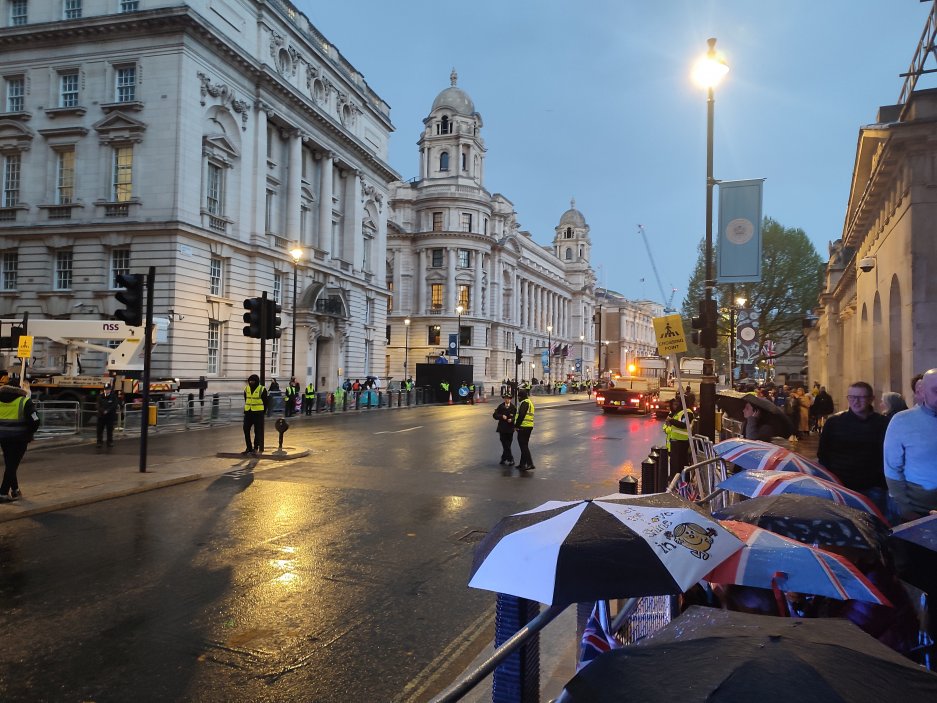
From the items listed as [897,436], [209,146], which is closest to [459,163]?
[209,146]

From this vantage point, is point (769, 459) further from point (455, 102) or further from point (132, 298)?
point (455, 102)

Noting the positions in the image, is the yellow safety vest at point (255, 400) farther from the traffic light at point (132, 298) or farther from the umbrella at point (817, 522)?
the umbrella at point (817, 522)

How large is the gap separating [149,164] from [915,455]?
110 ft

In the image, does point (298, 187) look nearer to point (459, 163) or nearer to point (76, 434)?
point (76, 434)

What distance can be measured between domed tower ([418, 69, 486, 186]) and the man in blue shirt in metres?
79.6

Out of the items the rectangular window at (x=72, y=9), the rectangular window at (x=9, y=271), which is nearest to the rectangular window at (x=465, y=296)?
the rectangular window at (x=9, y=271)

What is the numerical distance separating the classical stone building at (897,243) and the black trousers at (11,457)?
1464cm

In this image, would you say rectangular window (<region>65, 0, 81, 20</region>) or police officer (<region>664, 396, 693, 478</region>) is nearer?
police officer (<region>664, 396, 693, 478</region>)

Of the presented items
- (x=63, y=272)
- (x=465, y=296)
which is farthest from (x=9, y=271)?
(x=465, y=296)

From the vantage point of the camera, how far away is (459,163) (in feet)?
269

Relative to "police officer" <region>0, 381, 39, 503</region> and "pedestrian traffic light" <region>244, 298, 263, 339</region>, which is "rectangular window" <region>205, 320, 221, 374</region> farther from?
"police officer" <region>0, 381, 39, 503</region>

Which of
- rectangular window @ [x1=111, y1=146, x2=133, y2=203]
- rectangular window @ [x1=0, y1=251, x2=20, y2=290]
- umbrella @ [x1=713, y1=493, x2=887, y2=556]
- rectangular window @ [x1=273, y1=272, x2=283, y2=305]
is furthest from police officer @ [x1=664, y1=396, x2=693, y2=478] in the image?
rectangular window @ [x1=0, y1=251, x2=20, y2=290]

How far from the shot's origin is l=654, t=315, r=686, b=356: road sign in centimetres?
961

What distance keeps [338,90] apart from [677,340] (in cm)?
4231
